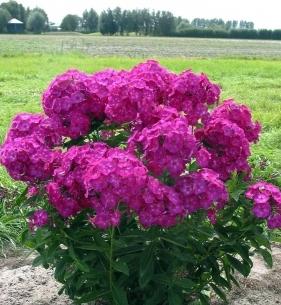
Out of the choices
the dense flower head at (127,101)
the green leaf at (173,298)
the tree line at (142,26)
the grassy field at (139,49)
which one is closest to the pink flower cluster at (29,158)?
the dense flower head at (127,101)

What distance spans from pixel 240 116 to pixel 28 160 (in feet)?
2.91

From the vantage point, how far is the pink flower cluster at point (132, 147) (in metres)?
1.79

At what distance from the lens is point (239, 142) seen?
83.7 inches

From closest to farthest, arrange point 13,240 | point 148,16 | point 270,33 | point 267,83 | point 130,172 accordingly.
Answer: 1. point 130,172
2. point 13,240
3. point 267,83
4. point 270,33
5. point 148,16

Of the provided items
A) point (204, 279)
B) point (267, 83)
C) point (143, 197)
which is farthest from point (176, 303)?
point (267, 83)

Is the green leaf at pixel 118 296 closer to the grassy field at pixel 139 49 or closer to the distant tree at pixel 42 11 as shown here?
the grassy field at pixel 139 49

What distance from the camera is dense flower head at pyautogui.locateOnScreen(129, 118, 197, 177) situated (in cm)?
184

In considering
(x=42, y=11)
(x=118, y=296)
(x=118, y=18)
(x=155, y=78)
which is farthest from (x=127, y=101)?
(x=42, y=11)

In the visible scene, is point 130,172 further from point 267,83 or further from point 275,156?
point 267,83

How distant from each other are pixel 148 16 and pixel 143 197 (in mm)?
→ 88726

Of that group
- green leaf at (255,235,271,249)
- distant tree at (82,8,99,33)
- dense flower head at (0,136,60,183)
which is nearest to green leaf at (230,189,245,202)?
green leaf at (255,235,271,249)

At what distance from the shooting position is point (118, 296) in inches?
83.7

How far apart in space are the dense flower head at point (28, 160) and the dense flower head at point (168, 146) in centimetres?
37

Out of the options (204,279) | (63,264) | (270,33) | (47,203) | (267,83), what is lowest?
(270,33)
